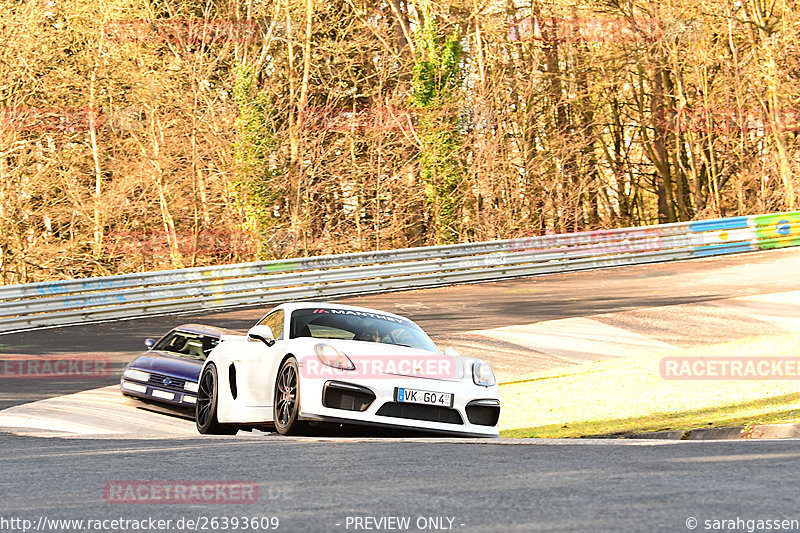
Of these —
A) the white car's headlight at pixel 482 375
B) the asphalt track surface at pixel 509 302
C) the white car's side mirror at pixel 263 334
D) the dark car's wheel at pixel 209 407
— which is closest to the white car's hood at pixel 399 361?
the white car's headlight at pixel 482 375

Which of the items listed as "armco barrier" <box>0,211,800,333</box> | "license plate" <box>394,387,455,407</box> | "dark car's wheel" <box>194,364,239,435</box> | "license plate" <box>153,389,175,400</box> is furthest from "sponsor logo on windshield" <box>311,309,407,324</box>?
"armco barrier" <box>0,211,800,333</box>

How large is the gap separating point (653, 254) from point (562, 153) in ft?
31.0

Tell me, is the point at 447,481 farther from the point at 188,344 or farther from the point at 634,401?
the point at 188,344

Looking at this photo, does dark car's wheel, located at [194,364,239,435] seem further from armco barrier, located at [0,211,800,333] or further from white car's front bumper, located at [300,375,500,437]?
armco barrier, located at [0,211,800,333]

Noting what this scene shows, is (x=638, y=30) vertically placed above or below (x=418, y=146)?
above

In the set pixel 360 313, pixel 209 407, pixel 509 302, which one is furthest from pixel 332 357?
pixel 509 302

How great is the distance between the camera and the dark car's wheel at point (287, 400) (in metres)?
8.95

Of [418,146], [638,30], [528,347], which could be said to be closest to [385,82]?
[418,146]

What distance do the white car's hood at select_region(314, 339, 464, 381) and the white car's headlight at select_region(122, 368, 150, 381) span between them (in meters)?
4.99

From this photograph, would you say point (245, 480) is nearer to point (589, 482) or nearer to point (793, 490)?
point (589, 482)

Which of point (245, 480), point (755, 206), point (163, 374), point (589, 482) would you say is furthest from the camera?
point (755, 206)

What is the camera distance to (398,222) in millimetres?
33531

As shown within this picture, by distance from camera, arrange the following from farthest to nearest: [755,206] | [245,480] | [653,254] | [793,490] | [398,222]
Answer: [755,206] < [398,222] < [653,254] < [245,480] < [793,490]

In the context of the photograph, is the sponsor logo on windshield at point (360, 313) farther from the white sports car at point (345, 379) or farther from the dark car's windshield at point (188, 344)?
the dark car's windshield at point (188, 344)
